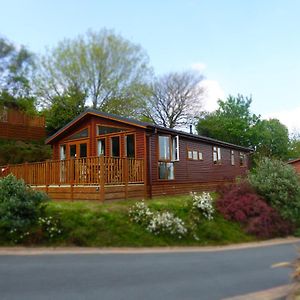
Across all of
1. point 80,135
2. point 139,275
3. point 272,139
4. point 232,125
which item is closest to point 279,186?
point 139,275

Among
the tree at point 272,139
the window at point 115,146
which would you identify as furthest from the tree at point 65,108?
the tree at point 272,139

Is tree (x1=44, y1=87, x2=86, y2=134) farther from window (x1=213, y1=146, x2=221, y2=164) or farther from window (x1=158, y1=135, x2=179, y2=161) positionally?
window (x1=158, y1=135, x2=179, y2=161)

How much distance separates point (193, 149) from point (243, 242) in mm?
8643

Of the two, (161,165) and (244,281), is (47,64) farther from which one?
(244,281)

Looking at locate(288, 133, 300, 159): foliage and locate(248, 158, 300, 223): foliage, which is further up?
locate(288, 133, 300, 159): foliage

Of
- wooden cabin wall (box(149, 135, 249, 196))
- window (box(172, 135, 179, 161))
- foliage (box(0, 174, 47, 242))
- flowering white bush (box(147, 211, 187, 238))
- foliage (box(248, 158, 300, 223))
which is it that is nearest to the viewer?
foliage (box(0, 174, 47, 242))

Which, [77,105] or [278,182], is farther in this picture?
[77,105]

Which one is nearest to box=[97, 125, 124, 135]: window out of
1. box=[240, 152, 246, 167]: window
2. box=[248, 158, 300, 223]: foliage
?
box=[248, 158, 300, 223]: foliage

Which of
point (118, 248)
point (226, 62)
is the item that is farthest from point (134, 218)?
point (226, 62)

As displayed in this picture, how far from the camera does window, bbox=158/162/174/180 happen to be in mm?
17141

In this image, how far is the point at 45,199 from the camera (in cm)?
1155

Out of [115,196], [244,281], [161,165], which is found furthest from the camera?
[161,165]

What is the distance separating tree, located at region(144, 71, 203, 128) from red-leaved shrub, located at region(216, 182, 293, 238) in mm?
27461

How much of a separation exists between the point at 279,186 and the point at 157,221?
5.73 meters
